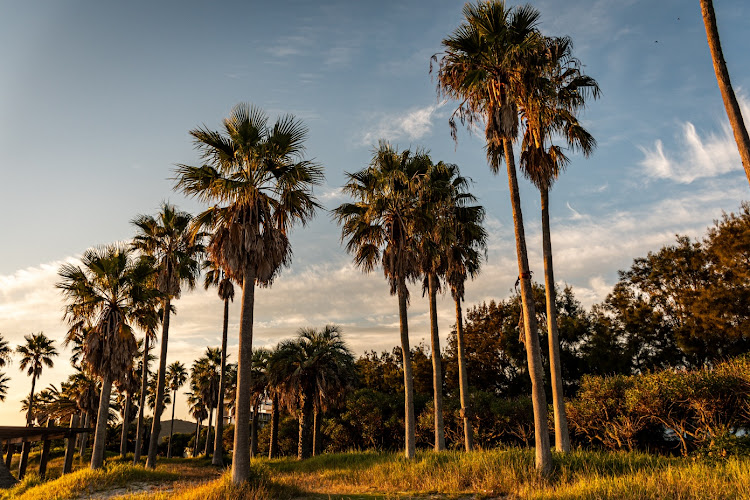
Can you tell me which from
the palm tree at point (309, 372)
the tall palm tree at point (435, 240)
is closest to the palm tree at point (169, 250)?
the palm tree at point (309, 372)

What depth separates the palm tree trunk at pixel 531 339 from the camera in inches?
514

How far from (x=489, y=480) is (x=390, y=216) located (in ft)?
40.1

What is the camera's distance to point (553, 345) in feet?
57.3

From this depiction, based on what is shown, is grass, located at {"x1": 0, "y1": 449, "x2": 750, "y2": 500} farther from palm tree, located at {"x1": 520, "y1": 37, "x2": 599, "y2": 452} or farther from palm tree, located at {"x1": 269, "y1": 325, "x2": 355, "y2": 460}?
palm tree, located at {"x1": 269, "y1": 325, "x2": 355, "y2": 460}

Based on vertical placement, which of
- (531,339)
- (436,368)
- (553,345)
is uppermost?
(553,345)

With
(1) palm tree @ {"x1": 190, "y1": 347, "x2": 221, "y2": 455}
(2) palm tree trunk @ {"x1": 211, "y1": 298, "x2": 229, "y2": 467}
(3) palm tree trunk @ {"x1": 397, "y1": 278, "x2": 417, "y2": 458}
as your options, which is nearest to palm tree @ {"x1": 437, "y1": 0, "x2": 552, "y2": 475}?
(3) palm tree trunk @ {"x1": 397, "y1": 278, "x2": 417, "y2": 458}

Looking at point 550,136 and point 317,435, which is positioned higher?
point 550,136

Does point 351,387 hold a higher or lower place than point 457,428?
higher

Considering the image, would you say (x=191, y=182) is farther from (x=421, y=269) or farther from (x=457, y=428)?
(x=457, y=428)

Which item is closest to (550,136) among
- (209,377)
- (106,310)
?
(106,310)

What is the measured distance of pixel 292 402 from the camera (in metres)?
32.1

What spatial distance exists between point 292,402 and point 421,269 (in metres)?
15.1

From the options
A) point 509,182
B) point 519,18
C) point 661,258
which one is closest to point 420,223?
point 509,182

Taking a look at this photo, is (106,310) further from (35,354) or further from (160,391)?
(35,354)
